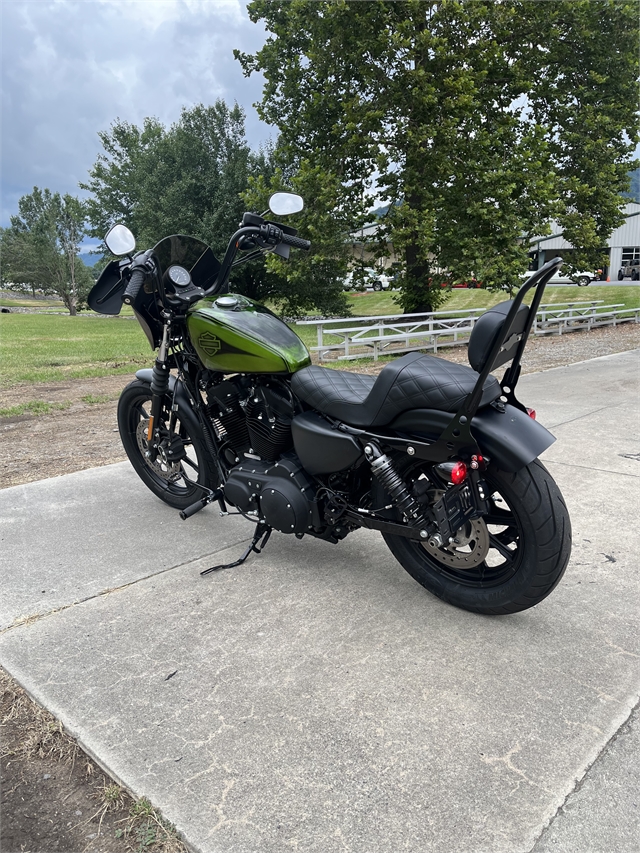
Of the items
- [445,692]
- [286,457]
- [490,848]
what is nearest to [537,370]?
[286,457]

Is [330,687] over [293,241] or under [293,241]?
under

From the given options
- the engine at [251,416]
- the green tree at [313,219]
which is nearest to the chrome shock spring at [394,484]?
the engine at [251,416]

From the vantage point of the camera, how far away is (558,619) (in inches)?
103

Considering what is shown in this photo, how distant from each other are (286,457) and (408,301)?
15.0 m

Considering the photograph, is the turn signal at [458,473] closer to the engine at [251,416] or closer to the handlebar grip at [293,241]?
the engine at [251,416]

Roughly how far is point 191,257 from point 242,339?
843mm

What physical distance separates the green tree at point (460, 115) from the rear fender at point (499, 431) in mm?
12431

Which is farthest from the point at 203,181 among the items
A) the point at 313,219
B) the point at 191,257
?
the point at 191,257

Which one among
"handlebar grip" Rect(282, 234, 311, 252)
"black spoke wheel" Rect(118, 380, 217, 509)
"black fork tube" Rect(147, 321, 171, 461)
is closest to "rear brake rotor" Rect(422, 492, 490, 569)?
"black spoke wheel" Rect(118, 380, 217, 509)

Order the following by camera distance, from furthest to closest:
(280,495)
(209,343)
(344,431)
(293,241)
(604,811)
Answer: (293,241)
(209,343)
(280,495)
(344,431)
(604,811)

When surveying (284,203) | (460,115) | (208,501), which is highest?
(460,115)

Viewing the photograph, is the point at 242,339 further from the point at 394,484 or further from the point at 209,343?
the point at 394,484

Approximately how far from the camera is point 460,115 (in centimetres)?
1381

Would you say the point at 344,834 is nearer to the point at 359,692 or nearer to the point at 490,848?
the point at 490,848
